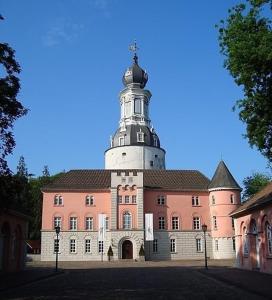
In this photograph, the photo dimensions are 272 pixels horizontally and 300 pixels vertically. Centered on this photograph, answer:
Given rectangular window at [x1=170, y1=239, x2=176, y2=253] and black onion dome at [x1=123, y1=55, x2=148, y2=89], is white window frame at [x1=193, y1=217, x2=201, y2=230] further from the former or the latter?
black onion dome at [x1=123, y1=55, x2=148, y2=89]

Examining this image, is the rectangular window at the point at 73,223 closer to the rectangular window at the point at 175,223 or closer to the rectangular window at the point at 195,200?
the rectangular window at the point at 175,223

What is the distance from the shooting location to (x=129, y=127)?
84.0 m

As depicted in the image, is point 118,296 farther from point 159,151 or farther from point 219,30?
point 159,151

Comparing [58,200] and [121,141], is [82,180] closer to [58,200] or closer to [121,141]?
[58,200]

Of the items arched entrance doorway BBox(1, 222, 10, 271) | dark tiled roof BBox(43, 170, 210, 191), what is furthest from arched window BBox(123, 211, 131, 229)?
→ arched entrance doorway BBox(1, 222, 10, 271)

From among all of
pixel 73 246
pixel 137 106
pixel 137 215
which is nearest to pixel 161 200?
pixel 137 215

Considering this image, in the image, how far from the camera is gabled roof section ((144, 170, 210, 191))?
66.9 meters

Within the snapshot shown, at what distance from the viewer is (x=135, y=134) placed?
271 ft

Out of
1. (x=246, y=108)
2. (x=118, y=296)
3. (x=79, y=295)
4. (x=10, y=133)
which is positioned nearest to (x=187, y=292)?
(x=118, y=296)

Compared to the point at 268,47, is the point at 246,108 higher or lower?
lower


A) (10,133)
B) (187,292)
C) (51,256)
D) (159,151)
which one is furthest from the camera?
(159,151)

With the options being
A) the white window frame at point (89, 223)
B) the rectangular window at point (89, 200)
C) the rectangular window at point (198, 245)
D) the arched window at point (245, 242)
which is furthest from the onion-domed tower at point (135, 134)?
the arched window at point (245, 242)

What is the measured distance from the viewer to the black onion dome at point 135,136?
8212 centimetres

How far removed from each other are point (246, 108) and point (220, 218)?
154 feet
